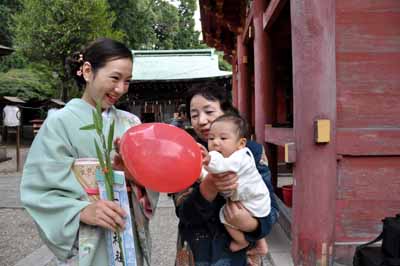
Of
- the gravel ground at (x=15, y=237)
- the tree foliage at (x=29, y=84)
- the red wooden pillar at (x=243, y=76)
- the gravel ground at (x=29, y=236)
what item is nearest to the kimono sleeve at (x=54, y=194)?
the gravel ground at (x=29, y=236)

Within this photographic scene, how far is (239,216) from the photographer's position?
1.42 meters

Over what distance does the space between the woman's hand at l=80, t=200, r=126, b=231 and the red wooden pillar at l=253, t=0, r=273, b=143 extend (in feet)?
13.8

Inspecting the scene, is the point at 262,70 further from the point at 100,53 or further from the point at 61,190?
the point at 61,190

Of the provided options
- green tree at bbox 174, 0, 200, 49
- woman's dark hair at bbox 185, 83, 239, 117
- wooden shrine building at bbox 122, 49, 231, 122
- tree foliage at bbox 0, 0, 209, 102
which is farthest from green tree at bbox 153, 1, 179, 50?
woman's dark hair at bbox 185, 83, 239, 117

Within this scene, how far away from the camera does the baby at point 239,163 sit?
1395 mm

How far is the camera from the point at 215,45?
36.5 ft

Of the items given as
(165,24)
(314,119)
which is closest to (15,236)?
(314,119)

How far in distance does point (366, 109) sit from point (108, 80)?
7.97ft

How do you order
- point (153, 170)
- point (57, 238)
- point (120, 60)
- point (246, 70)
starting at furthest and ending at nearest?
point (246, 70) < point (120, 60) < point (57, 238) < point (153, 170)

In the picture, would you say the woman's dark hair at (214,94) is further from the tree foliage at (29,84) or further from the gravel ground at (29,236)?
the tree foliage at (29,84)

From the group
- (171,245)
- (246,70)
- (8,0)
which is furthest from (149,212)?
(8,0)

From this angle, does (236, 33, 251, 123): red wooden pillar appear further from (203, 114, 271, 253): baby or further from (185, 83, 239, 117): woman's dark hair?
(203, 114, 271, 253): baby

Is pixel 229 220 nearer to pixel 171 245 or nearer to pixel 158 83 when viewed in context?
pixel 171 245

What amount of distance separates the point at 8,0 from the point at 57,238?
85.5 ft
